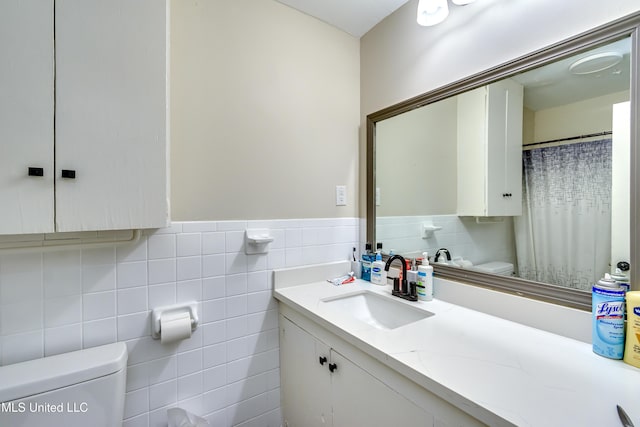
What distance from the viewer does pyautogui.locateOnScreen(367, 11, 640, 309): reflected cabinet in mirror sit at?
0.83 m

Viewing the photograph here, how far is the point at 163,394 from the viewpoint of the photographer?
3.73ft

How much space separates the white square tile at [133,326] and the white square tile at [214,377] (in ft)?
1.10

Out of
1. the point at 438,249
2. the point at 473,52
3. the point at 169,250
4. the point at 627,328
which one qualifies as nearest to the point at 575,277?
the point at 627,328

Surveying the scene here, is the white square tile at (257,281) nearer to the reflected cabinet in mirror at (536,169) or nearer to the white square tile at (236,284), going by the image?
the white square tile at (236,284)

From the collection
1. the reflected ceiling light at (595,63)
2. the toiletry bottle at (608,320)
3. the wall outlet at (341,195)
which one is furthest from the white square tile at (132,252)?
the reflected ceiling light at (595,63)

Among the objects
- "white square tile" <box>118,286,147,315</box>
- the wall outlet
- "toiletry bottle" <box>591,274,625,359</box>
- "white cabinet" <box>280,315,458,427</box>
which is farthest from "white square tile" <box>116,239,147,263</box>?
"toiletry bottle" <box>591,274,625,359</box>

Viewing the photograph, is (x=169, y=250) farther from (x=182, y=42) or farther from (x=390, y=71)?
(x=390, y=71)

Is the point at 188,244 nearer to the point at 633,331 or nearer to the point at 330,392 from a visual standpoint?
the point at 330,392

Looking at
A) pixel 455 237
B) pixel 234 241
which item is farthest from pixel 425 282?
pixel 234 241

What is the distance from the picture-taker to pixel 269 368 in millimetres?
1407

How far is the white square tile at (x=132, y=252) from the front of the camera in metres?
1.04

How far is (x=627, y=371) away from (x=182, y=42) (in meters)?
1.88

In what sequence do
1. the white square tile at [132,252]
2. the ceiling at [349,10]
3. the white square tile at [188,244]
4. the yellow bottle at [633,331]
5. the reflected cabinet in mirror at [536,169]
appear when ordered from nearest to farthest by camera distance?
the yellow bottle at [633,331]
the reflected cabinet in mirror at [536,169]
the white square tile at [132,252]
the white square tile at [188,244]
the ceiling at [349,10]

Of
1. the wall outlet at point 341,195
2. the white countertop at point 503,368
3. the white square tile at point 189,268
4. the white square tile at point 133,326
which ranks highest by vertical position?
the wall outlet at point 341,195
